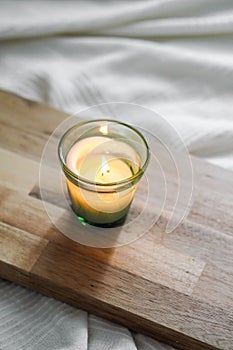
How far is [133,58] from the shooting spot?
911mm

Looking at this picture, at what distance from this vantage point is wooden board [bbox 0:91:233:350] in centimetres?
67

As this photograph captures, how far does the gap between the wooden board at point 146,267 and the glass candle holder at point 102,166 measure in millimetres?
40

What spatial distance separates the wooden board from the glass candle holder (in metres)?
0.04

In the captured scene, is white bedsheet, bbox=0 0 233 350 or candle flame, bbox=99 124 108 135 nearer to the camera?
candle flame, bbox=99 124 108 135

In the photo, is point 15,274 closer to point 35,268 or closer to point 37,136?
point 35,268

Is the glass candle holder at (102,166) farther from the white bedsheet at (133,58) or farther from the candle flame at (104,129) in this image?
the white bedsheet at (133,58)

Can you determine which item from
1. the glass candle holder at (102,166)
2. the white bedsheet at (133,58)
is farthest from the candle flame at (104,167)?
the white bedsheet at (133,58)

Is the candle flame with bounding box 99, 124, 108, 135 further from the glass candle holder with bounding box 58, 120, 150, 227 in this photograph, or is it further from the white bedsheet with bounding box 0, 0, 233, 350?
the white bedsheet with bounding box 0, 0, 233, 350

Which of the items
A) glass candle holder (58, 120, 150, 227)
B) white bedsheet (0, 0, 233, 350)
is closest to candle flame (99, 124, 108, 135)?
glass candle holder (58, 120, 150, 227)

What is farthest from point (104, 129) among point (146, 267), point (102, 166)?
point (146, 267)

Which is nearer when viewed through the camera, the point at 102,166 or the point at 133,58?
the point at 102,166

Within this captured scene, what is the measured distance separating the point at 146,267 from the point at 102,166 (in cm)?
12

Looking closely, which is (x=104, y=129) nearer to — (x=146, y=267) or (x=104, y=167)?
(x=104, y=167)

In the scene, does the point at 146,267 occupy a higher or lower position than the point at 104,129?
lower
